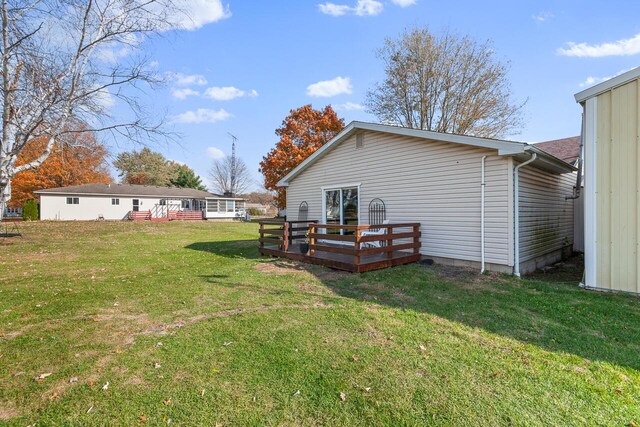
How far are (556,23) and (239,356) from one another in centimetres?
1309

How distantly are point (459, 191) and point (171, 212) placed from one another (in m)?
30.0

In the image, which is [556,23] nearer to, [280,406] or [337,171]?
[337,171]

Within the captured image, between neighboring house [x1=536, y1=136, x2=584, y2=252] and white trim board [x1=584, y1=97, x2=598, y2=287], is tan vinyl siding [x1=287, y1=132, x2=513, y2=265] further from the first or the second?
neighboring house [x1=536, y1=136, x2=584, y2=252]

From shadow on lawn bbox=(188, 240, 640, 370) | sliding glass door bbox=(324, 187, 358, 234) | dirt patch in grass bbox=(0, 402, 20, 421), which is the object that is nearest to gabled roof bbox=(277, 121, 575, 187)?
sliding glass door bbox=(324, 187, 358, 234)

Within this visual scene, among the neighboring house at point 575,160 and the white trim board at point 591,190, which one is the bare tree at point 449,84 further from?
the white trim board at point 591,190

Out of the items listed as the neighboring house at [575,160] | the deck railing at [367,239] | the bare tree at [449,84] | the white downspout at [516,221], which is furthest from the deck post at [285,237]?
the bare tree at [449,84]

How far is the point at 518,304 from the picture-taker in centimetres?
475

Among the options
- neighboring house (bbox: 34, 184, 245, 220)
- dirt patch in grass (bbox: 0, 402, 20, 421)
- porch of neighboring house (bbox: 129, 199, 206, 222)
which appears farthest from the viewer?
porch of neighboring house (bbox: 129, 199, 206, 222)

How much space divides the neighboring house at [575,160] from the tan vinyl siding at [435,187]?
5354 millimetres

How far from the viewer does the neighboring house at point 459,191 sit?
6.80m

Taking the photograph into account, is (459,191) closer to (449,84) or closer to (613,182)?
(613,182)

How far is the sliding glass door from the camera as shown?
1010 cm

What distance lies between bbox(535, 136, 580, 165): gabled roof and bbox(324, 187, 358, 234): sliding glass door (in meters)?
7.94

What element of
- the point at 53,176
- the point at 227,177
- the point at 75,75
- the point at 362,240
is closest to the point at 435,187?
the point at 362,240
